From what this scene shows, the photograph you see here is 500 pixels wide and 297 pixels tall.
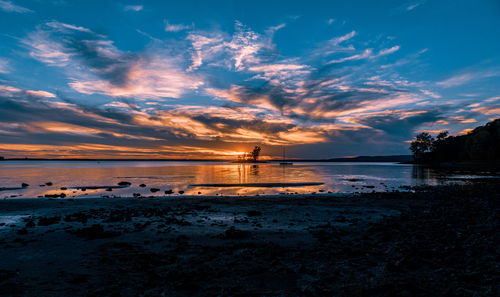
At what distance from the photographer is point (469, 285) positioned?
6.40 meters

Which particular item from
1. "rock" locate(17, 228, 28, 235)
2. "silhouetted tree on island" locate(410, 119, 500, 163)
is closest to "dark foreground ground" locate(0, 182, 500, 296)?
"rock" locate(17, 228, 28, 235)

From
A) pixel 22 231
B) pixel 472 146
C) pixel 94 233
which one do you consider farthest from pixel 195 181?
pixel 472 146

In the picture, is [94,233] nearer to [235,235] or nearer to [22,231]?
[22,231]

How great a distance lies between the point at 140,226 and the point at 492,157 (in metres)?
147

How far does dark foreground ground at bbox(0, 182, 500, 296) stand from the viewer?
691 cm

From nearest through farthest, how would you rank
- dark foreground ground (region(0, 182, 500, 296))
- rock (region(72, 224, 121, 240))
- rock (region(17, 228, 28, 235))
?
dark foreground ground (region(0, 182, 500, 296))
rock (region(72, 224, 121, 240))
rock (region(17, 228, 28, 235))

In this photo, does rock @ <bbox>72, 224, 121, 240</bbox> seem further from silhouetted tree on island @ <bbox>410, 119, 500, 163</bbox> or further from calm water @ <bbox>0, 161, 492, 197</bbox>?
silhouetted tree on island @ <bbox>410, 119, 500, 163</bbox>

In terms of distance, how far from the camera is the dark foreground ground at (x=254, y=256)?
6914 millimetres

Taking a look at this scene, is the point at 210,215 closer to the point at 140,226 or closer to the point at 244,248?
the point at 140,226

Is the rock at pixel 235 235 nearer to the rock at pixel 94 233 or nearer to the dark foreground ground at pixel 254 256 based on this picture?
the dark foreground ground at pixel 254 256

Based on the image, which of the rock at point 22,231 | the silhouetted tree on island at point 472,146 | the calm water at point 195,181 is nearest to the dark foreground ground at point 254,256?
the rock at point 22,231

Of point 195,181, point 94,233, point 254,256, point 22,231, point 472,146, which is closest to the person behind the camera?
point 254,256

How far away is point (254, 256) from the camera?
948 cm

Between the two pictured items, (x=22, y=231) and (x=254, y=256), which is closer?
(x=254, y=256)
